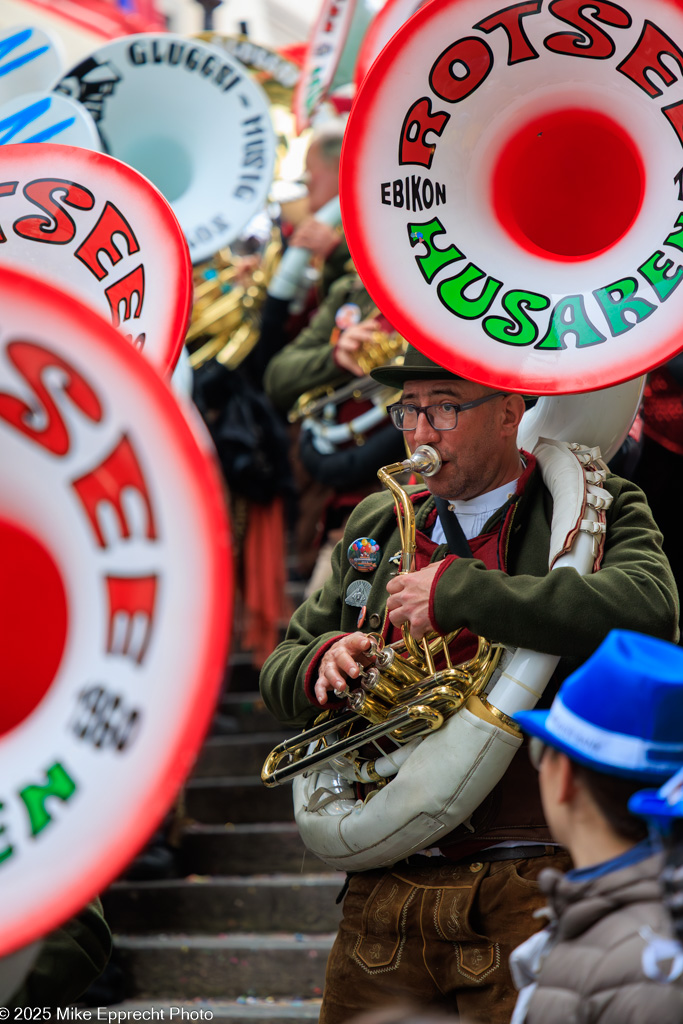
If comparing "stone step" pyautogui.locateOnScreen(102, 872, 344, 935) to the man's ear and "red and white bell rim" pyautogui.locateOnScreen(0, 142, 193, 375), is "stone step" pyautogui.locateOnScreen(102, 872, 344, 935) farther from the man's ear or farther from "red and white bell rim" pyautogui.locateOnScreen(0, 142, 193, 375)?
"red and white bell rim" pyautogui.locateOnScreen(0, 142, 193, 375)

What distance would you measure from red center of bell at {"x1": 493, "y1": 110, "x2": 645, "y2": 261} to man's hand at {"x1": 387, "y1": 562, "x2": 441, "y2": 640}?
2.80ft

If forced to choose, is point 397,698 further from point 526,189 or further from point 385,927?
point 526,189

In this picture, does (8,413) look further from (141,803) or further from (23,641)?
(141,803)

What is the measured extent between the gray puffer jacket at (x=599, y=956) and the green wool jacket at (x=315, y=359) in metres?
3.44

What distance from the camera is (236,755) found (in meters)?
5.69

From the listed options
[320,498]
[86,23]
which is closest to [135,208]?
[320,498]

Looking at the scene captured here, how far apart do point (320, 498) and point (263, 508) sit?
355 millimetres

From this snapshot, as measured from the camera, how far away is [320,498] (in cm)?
583

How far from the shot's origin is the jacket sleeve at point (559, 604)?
252 cm

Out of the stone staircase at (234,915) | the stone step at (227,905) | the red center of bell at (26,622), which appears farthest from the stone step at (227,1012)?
the red center of bell at (26,622)

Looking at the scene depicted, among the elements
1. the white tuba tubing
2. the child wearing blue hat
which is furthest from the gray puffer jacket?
the white tuba tubing

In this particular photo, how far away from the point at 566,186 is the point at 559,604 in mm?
1122

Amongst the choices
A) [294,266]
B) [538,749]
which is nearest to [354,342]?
[294,266]

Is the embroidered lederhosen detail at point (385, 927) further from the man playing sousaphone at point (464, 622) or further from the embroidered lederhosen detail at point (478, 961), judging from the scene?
the embroidered lederhosen detail at point (478, 961)
